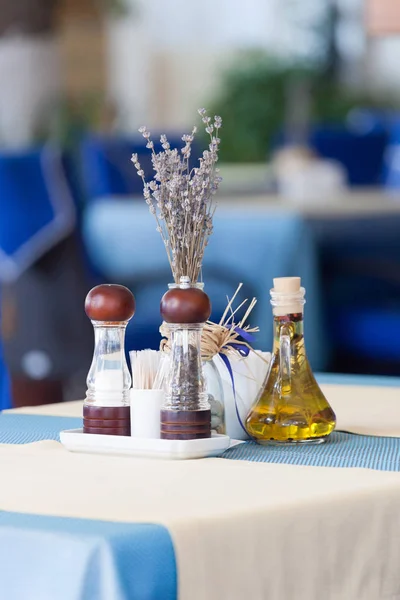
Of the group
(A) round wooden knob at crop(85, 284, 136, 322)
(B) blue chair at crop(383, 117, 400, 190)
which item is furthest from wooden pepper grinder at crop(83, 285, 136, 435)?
(B) blue chair at crop(383, 117, 400, 190)

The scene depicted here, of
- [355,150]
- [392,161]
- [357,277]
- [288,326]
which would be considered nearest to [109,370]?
[288,326]

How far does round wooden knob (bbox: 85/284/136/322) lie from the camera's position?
1418mm

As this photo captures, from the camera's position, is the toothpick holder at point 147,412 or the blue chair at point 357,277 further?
the blue chair at point 357,277

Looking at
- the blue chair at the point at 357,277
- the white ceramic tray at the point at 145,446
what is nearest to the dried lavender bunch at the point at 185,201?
the white ceramic tray at the point at 145,446

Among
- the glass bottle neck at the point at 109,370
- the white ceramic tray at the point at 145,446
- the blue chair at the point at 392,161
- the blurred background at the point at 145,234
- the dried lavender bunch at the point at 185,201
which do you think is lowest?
the white ceramic tray at the point at 145,446

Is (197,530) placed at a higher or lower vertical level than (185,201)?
lower

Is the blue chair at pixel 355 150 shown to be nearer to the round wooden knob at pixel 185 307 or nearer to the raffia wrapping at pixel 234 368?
the raffia wrapping at pixel 234 368

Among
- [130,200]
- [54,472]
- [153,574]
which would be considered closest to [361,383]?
[54,472]

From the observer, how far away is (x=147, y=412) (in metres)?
1.39

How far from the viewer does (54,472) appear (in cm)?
129

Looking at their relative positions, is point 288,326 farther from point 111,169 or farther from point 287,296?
point 111,169

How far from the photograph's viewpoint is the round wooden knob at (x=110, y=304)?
1.42 m

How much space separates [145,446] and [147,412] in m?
0.04

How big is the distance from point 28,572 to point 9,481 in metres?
0.21
